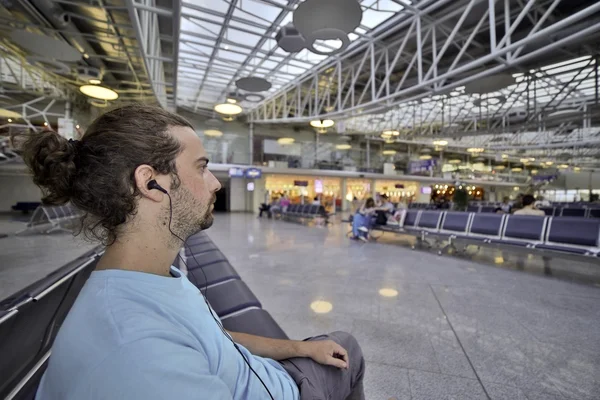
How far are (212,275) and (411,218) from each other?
6993 mm

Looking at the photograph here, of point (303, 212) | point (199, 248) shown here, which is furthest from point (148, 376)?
point (303, 212)

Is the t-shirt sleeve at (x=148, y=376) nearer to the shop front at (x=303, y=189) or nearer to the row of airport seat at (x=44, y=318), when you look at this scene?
the row of airport seat at (x=44, y=318)

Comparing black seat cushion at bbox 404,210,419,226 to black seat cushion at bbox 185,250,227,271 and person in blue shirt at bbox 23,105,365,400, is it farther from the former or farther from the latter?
person in blue shirt at bbox 23,105,365,400

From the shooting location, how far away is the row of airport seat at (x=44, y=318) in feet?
3.87

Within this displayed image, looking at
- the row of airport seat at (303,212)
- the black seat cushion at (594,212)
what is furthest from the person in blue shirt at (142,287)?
the row of airport seat at (303,212)

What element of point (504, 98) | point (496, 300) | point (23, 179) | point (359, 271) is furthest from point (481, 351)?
point (23, 179)

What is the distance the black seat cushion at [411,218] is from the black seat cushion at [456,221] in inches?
38.3

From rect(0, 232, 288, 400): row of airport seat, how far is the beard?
0.77 meters

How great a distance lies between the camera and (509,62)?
830 centimetres

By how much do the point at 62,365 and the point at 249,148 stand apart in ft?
89.1

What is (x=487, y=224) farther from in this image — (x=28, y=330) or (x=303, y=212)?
(x=303, y=212)

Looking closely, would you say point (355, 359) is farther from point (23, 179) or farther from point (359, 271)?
point (23, 179)

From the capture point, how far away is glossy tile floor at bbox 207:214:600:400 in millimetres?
2107

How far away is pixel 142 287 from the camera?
2.42 ft
